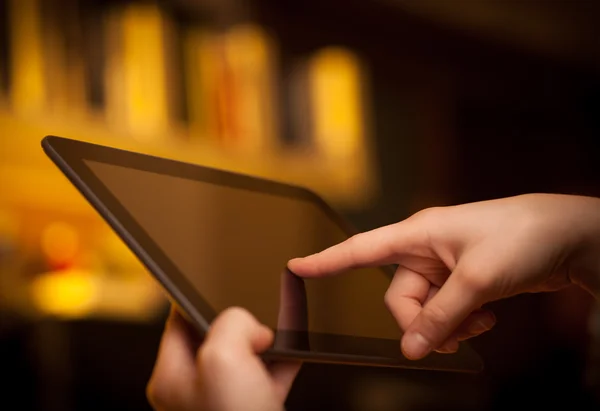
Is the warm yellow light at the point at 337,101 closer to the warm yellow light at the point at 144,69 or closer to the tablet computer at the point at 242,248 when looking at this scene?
the warm yellow light at the point at 144,69

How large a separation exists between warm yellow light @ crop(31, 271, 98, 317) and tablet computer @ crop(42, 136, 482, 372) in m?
1.01

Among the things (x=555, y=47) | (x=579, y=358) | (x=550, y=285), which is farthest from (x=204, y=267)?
(x=555, y=47)

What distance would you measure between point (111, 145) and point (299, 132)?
1.01 meters

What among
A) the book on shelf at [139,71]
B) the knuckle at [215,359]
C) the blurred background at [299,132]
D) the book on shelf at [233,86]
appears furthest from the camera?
the book on shelf at [233,86]

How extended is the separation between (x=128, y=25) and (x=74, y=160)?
1.31 meters

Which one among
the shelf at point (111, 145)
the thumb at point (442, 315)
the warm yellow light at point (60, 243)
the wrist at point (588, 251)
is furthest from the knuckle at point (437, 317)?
the warm yellow light at point (60, 243)

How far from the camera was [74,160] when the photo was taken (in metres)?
0.44

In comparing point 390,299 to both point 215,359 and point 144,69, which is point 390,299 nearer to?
point 215,359

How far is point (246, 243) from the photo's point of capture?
0.51 m

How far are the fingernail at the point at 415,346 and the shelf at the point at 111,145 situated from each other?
79 cm

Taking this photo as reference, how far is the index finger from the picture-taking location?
0.52 metres

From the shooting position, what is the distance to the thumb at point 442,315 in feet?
1.66

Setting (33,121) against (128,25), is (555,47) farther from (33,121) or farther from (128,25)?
(33,121)

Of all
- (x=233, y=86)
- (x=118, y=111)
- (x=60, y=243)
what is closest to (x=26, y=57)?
(x=118, y=111)
